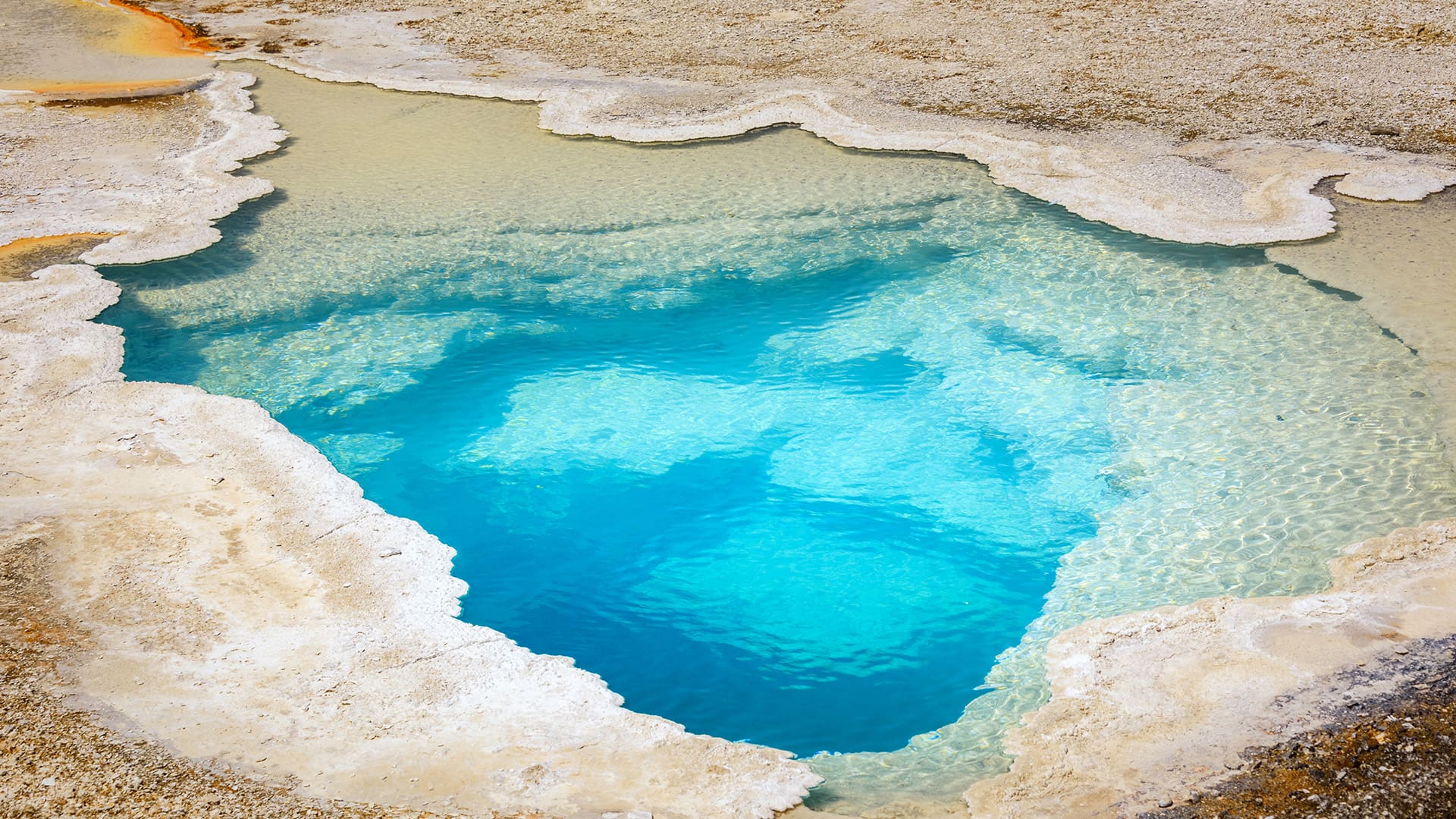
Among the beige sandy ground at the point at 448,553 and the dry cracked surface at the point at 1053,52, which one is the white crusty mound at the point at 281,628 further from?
the dry cracked surface at the point at 1053,52

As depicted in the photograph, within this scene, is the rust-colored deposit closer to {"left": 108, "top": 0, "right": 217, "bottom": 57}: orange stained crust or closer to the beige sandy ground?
the beige sandy ground

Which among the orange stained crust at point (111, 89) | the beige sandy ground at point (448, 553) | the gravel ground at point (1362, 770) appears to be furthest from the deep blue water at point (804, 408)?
the orange stained crust at point (111, 89)

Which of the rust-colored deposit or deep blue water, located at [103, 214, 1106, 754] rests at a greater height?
the rust-colored deposit

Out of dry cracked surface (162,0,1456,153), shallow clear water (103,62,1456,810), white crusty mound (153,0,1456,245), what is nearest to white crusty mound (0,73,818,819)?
shallow clear water (103,62,1456,810)

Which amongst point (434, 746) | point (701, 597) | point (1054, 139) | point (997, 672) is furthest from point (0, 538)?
point (1054, 139)

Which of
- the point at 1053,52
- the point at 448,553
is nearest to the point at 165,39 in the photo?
the point at 1053,52

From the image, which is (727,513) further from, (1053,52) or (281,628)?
(1053,52)
